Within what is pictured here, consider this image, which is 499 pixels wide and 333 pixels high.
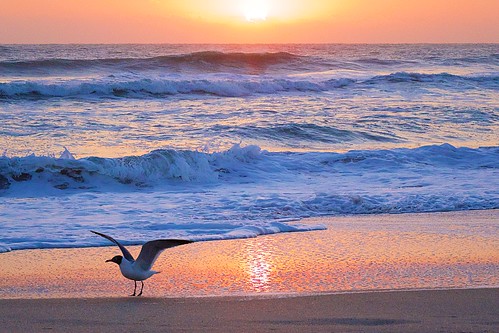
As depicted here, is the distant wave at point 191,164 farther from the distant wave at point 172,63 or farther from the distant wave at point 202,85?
the distant wave at point 172,63

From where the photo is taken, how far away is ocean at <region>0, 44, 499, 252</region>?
8.41 metres

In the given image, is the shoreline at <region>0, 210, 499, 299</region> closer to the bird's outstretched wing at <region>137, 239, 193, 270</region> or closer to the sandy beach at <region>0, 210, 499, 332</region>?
the sandy beach at <region>0, 210, 499, 332</region>

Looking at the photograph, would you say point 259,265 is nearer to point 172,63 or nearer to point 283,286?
point 283,286

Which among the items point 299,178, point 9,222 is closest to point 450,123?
point 299,178

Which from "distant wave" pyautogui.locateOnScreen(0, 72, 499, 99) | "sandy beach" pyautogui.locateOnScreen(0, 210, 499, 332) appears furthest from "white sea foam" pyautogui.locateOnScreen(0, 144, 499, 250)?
"distant wave" pyautogui.locateOnScreen(0, 72, 499, 99)

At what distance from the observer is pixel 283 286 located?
539 cm

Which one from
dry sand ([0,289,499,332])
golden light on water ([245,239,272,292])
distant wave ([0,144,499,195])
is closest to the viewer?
dry sand ([0,289,499,332])

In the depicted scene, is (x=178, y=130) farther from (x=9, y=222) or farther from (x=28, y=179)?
(x=9, y=222)

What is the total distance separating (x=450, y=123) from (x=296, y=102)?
19.0ft

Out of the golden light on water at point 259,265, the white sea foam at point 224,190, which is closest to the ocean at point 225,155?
the white sea foam at point 224,190

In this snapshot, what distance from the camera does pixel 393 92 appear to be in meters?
26.6

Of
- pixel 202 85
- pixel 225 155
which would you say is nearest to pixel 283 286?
pixel 225 155

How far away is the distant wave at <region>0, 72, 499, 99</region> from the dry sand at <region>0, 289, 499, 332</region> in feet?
59.9

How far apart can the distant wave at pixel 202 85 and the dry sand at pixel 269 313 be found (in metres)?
18.3
